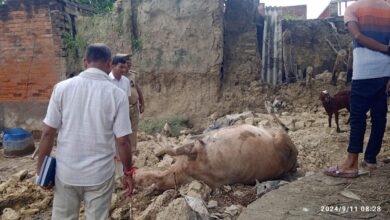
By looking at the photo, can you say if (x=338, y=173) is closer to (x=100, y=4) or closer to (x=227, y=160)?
(x=227, y=160)

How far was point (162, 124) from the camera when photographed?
8.20 m

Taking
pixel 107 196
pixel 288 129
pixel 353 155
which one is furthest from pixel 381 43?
pixel 288 129

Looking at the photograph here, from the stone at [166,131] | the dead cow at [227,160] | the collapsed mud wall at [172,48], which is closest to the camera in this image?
the dead cow at [227,160]

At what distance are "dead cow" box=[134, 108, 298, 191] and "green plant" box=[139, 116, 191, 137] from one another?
13.1ft

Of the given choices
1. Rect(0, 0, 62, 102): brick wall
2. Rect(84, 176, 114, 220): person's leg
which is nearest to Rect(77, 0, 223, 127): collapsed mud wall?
Rect(0, 0, 62, 102): brick wall

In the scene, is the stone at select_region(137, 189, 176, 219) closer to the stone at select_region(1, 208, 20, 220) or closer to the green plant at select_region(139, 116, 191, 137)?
the stone at select_region(1, 208, 20, 220)

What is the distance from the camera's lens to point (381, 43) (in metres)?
3.11

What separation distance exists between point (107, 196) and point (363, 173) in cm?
220

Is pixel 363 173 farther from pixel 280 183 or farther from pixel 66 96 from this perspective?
pixel 66 96

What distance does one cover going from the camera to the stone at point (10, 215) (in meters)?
3.80

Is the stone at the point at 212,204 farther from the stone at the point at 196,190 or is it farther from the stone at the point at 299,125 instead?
the stone at the point at 299,125

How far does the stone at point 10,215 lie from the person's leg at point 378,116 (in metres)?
3.57

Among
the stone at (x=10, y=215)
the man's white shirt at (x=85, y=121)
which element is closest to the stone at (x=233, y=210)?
the man's white shirt at (x=85, y=121)

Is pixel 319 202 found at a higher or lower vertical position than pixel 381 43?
lower
